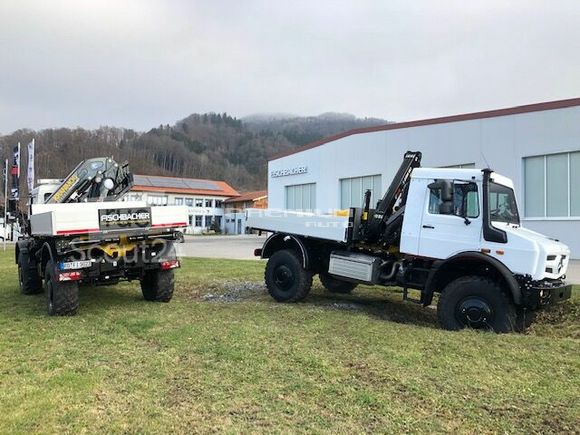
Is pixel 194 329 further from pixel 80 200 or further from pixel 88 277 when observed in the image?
pixel 80 200

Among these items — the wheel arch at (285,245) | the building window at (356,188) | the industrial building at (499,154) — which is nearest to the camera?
the wheel arch at (285,245)

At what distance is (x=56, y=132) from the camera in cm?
6919

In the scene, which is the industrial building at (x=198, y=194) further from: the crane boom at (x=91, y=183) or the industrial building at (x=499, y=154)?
the crane boom at (x=91, y=183)

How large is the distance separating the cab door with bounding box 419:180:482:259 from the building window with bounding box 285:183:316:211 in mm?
22448

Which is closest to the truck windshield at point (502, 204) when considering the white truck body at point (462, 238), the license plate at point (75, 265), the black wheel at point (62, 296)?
the white truck body at point (462, 238)

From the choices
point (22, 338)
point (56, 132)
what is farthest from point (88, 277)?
point (56, 132)

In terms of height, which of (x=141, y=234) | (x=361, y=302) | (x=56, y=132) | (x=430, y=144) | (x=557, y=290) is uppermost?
(x=56, y=132)

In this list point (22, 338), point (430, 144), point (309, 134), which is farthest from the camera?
point (309, 134)

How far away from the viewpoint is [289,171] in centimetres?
3194

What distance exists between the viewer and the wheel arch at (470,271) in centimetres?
650

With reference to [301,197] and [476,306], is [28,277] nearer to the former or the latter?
[476,306]

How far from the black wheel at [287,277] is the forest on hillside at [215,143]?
7384cm

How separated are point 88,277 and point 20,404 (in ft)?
12.9

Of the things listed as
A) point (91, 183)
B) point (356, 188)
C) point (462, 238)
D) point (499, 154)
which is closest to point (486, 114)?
point (499, 154)
